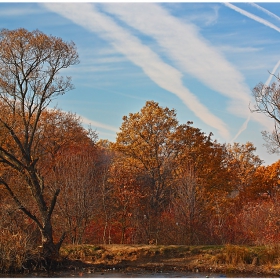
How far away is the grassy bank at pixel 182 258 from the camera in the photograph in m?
17.7

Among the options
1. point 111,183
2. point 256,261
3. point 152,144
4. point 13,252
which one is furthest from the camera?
point 152,144

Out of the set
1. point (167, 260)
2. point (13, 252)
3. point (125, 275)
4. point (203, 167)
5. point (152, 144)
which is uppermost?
point (152, 144)

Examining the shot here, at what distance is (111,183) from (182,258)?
10.4 m

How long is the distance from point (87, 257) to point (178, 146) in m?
16.7

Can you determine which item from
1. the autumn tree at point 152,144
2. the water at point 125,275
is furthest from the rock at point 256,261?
the autumn tree at point 152,144

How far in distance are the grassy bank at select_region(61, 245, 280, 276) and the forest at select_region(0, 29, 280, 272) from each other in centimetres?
192

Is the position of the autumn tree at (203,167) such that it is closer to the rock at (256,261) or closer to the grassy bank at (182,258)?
the grassy bank at (182,258)

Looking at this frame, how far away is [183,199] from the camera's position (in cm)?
2459

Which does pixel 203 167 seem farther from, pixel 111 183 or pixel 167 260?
pixel 167 260

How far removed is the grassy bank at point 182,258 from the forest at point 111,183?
1923 millimetres

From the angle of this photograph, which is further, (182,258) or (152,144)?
(152,144)

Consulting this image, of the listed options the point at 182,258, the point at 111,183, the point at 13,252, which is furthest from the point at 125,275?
the point at 111,183

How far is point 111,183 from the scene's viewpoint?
1135 inches

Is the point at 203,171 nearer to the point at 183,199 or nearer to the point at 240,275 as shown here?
the point at 183,199
